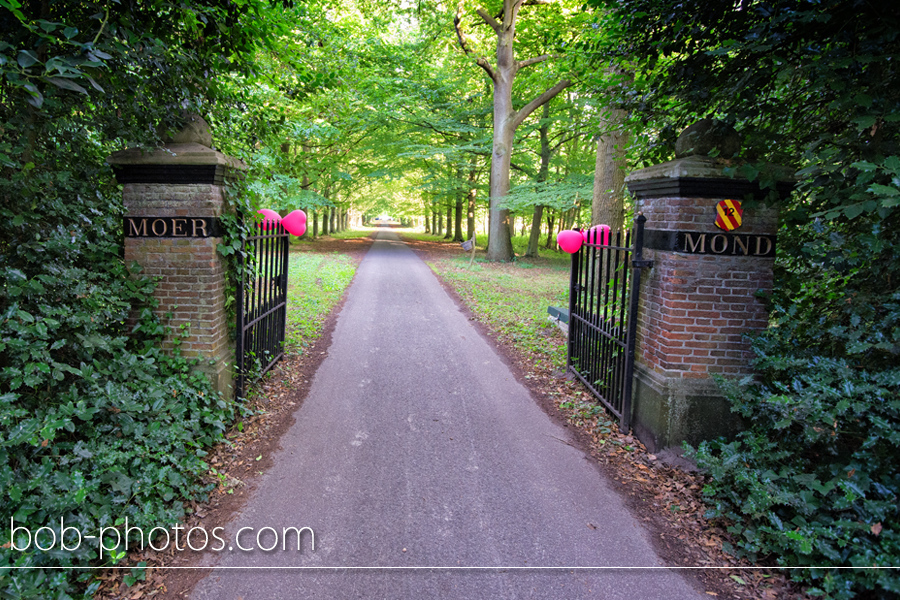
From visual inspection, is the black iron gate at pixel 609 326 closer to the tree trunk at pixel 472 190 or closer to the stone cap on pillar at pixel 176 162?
the stone cap on pillar at pixel 176 162

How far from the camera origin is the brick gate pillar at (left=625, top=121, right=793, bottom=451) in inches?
157

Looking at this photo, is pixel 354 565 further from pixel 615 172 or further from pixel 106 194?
pixel 615 172

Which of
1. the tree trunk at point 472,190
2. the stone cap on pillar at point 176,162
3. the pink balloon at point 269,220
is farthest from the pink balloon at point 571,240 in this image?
the tree trunk at point 472,190

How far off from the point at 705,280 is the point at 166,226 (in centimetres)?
478

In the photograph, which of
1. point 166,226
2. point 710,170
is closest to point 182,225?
point 166,226

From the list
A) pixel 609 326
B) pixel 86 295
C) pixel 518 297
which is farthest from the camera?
pixel 518 297

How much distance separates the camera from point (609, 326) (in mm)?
5340

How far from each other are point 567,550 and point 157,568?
248 centimetres

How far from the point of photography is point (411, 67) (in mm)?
18984

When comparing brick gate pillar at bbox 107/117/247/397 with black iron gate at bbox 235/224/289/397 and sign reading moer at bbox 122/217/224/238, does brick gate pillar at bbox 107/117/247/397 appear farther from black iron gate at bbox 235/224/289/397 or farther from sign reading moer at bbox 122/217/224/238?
black iron gate at bbox 235/224/289/397

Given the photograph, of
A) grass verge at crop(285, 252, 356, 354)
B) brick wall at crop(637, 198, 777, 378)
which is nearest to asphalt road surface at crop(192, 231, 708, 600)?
brick wall at crop(637, 198, 777, 378)

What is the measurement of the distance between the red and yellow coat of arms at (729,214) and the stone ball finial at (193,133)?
461 cm

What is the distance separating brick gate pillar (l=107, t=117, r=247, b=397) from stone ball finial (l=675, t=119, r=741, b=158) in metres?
4.13

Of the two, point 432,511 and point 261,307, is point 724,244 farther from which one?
point 261,307
